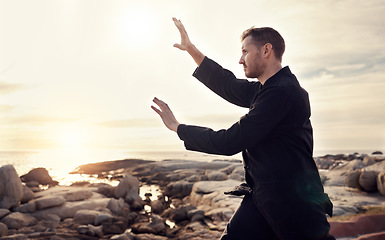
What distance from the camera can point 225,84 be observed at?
11.7 ft

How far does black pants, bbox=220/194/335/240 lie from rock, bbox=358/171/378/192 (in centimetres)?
1006

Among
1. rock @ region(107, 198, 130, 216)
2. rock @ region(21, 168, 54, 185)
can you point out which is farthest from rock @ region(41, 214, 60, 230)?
rock @ region(21, 168, 54, 185)

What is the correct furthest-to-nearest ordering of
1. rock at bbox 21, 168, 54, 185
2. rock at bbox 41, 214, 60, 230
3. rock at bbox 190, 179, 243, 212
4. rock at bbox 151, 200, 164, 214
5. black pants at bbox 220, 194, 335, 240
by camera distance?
rock at bbox 21, 168, 54, 185
rock at bbox 151, 200, 164, 214
rock at bbox 190, 179, 243, 212
rock at bbox 41, 214, 60, 230
black pants at bbox 220, 194, 335, 240

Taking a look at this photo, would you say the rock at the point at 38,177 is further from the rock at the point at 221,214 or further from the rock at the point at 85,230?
the rock at the point at 221,214

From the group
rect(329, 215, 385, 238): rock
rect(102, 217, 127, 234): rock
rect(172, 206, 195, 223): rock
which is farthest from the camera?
rect(172, 206, 195, 223): rock

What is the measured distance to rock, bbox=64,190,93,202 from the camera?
13.7m

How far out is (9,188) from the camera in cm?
1208

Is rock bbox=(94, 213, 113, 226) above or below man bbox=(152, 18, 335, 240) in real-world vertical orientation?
below

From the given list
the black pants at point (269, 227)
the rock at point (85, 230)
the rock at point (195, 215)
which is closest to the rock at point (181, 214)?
the rock at point (195, 215)

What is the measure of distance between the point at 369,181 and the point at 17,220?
10.8m

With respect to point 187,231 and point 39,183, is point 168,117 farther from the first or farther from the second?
point 39,183

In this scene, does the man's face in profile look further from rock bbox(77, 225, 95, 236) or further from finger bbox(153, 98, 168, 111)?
rock bbox(77, 225, 95, 236)

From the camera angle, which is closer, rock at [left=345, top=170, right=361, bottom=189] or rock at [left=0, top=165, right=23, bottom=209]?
rock at [left=0, top=165, right=23, bottom=209]

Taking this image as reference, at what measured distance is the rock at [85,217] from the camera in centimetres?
1083
